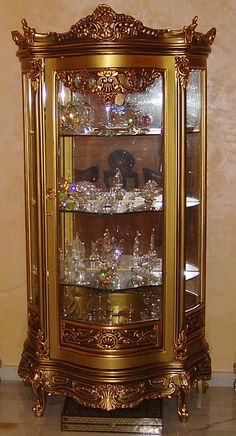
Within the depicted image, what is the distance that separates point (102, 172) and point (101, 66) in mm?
526

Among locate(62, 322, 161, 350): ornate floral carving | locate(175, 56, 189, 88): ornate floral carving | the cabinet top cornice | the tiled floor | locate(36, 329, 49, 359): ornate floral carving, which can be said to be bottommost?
the tiled floor

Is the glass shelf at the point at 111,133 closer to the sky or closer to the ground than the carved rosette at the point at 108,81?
closer to the ground

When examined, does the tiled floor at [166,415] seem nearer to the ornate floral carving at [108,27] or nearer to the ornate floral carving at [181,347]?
the ornate floral carving at [181,347]

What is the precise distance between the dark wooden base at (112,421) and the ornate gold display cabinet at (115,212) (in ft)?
0.40

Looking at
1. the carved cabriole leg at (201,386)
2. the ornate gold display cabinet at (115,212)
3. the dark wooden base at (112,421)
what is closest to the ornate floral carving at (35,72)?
the ornate gold display cabinet at (115,212)

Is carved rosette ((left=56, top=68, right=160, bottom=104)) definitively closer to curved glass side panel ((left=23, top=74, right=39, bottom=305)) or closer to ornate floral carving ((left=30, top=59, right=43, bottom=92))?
ornate floral carving ((left=30, top=59, right=43, bottom=92))

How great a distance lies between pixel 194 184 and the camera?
347 cm

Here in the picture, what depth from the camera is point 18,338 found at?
3.96m

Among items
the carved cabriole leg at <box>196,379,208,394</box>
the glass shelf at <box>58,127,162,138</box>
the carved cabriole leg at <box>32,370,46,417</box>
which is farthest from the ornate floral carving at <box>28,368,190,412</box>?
the glass shelf at <box>58,127,162,138</box>

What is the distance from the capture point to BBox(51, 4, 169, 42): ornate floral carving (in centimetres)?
307

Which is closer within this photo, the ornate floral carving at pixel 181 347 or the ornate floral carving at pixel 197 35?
the ornate floral carving at pixel 197 35

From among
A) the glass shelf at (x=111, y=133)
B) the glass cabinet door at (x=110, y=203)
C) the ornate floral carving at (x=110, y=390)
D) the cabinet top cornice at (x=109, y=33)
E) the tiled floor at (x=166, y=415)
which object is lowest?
the tiled floor at (x=166, y=415)

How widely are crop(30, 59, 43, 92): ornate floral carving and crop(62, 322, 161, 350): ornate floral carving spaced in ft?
3.77

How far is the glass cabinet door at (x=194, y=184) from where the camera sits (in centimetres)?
340
